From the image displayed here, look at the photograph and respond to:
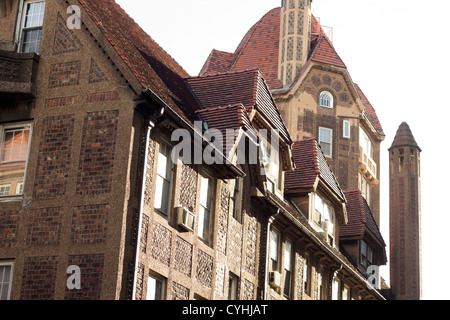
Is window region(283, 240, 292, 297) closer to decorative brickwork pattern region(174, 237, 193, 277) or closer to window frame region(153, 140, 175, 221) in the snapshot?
decorative brickwork pattern region(174, 237, 193, 277)

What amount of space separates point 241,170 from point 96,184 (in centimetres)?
586

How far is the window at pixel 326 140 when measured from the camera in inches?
2085

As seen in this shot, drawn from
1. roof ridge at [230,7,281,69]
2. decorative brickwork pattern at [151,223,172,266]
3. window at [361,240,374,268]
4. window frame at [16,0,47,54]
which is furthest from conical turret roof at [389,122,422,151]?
window frame at [16,0,47,54]

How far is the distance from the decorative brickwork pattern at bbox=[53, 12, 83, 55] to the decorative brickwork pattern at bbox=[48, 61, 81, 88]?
1.19 feet

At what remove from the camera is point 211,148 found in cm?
2256

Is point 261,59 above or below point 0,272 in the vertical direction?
above

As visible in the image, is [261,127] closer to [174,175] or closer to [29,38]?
[174,175]

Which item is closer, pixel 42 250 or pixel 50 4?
pixel 42 250

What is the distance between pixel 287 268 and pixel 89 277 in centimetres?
1088

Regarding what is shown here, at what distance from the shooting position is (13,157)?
2072cm

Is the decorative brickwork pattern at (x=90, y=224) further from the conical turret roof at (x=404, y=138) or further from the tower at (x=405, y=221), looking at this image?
the conical turret roof at (x=404, y=138)

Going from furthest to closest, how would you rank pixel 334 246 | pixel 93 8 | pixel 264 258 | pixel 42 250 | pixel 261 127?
pixel 334 246, pixel 261 127, pixel 264 258, pixel 93 8, pixel 42 250

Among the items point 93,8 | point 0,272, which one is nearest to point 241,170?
point 93,8

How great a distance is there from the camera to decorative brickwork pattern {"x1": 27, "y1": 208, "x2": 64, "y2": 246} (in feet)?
63.8
